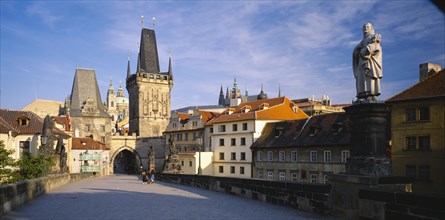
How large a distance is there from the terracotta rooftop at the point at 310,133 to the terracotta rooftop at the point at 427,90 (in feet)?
19.0

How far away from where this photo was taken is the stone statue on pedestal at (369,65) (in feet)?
29.9

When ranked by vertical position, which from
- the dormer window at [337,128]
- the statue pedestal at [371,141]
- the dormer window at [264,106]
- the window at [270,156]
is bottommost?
the window at [270,156]

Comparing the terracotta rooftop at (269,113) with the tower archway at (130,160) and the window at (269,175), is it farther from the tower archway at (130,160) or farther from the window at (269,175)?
the tower archway at (130,160)

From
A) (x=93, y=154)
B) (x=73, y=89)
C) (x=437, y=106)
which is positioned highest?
(x=73, y=89)

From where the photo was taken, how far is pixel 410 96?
30469mm

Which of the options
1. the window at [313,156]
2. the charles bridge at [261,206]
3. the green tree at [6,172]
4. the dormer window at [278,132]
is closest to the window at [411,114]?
the window at [313,156]

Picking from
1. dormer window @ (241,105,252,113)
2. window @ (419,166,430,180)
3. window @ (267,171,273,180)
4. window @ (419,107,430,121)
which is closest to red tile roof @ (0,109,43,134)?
window @ (267,171,273,180)

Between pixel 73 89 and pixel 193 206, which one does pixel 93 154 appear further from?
pixel 193 206

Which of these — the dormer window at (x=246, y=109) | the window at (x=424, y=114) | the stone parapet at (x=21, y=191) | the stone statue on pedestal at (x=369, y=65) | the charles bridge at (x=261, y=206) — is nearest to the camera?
the charles bridge at (x=261, y=206)

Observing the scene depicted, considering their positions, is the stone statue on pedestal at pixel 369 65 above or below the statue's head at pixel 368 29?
below

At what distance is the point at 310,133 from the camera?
130ft

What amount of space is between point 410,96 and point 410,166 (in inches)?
217

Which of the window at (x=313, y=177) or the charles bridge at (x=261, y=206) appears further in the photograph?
the window at (x=313, y=177)

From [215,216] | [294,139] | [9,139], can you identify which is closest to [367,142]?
[215,216]
